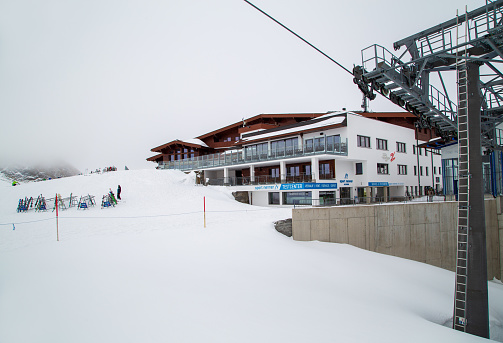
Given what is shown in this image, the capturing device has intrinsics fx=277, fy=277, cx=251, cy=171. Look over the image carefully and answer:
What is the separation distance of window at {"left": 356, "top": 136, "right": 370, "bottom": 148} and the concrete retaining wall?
547 inches

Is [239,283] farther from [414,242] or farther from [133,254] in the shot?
[414,242]

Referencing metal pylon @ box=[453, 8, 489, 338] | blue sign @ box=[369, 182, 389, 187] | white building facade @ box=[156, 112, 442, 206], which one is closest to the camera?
metal pylon @ box=[453, 8, 489, 338]

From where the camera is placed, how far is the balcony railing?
27.3 m

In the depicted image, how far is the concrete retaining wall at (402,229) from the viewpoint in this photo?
13.0 metres

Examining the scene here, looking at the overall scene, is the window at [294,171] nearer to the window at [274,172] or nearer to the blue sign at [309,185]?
the window at [274,172]

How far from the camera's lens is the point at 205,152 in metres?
50.2

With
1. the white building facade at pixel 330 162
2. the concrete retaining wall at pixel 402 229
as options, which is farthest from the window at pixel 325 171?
the concrete retaining wall at pixel 402 229

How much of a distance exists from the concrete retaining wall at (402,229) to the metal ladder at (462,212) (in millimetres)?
5936

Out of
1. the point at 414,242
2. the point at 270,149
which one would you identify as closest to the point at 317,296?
the point at 414,242

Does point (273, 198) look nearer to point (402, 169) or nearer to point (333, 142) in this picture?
point (333, 142)

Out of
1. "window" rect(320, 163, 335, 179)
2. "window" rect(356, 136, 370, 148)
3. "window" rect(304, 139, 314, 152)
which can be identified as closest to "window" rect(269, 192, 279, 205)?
"window" rect(320, 163, 335, 179)

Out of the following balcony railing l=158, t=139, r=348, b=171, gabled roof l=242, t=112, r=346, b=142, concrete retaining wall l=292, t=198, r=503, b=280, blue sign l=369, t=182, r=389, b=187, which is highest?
gabled roof l=242, t=112, r=346, b=142

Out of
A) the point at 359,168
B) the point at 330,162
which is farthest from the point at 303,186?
the point at 359,168

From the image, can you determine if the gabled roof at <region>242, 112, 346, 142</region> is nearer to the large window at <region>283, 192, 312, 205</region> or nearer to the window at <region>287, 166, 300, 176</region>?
the window at <region>287, 166, 300, 176</region>
